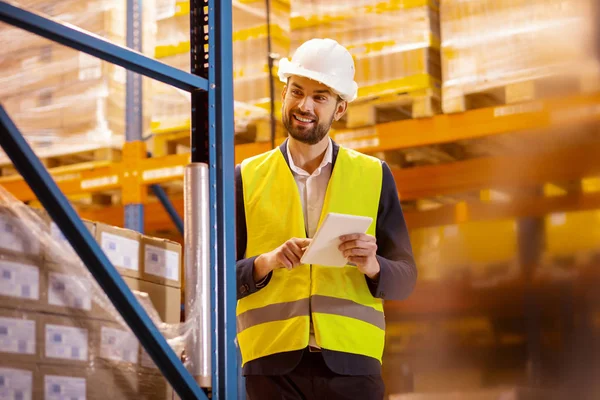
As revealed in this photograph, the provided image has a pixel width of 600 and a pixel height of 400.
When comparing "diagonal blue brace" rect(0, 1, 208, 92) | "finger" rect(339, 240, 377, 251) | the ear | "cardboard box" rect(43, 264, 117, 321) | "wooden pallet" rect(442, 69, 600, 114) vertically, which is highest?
"wooden pallet" rect(442, 69, 600, 114)

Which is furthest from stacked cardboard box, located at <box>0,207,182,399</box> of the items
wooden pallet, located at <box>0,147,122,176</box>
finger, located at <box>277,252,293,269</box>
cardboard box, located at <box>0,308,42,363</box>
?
Result: wooden pallet, located at <box>0,147,122,176</box>

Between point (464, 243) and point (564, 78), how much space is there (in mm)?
1317

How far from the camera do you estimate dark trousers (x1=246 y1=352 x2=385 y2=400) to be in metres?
2.72

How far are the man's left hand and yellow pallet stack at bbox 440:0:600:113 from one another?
2991mm

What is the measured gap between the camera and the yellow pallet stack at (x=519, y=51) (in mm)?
5359

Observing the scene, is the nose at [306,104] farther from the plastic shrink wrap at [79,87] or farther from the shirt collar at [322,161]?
the plastic shrink wrap at [79,87]

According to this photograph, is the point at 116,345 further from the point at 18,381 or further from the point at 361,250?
the point at 361,250

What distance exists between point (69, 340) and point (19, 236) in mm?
378

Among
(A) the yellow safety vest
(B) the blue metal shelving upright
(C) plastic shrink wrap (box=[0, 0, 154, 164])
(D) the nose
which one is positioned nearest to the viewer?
(A) the yellow safety vest

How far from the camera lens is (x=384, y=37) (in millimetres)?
5746

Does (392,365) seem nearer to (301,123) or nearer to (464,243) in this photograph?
(464,243)

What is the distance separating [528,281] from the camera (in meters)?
5.61

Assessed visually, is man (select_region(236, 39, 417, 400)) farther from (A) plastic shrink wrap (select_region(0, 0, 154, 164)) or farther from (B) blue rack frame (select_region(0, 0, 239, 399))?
(A) plastic shrink wrap (select_region(0, 0, 154, 164))

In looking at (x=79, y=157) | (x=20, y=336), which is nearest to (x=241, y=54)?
(x=79, y=157)
